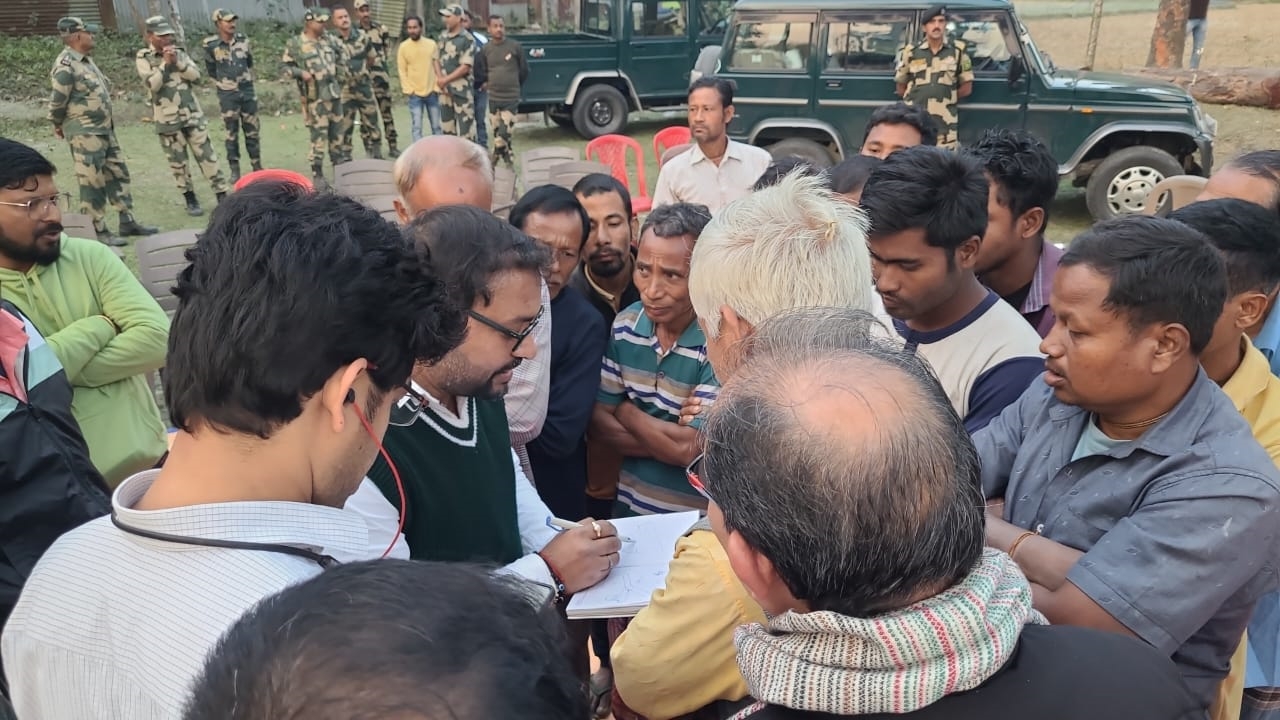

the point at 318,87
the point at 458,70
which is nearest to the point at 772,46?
the point at 458,70

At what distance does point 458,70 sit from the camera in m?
11.6

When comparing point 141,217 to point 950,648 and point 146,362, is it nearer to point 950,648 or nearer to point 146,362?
point 146,362

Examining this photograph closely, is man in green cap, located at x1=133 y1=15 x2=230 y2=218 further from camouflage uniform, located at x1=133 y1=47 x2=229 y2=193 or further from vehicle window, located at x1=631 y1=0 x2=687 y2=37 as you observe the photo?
vehicle window, located at x1=631 y1=0 x2=687 y2=37

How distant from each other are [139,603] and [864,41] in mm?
9317

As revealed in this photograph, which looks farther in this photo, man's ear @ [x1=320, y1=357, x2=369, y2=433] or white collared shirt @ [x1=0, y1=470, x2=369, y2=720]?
man's ear @ [x1=320, y1=357, x2=369, y2=433]

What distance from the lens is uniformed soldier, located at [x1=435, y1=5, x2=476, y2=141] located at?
38.1ft

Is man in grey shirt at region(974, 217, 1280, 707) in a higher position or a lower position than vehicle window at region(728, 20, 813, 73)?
lower

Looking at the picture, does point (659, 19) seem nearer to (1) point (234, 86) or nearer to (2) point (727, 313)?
(1) point (234, 86)

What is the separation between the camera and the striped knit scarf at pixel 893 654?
35.0 inches

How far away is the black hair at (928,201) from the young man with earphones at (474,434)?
910mm

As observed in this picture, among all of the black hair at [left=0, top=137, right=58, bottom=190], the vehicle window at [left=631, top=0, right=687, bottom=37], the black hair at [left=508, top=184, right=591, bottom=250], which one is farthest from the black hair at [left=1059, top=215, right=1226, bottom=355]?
the vehicle window at [left=631, top=0, right=687, bottom=37]

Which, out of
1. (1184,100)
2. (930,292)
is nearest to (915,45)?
(1184,100)

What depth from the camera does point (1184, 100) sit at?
322 inches

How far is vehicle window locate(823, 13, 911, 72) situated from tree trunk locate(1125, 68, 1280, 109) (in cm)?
671
